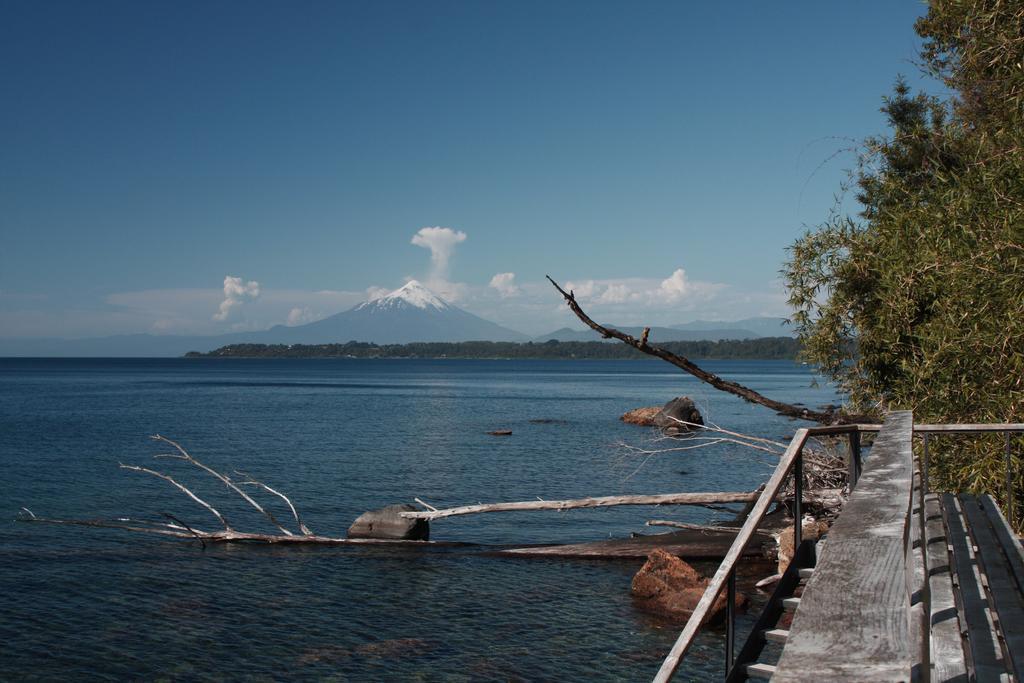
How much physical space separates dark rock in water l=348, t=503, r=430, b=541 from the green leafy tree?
10420mm

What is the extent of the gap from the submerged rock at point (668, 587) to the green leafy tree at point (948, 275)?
472 centimetres

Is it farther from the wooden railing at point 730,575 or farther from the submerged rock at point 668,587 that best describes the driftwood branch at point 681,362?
the wooden railing at point 730,575

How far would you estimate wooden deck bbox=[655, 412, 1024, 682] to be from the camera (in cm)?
181

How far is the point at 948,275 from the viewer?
41.4ft

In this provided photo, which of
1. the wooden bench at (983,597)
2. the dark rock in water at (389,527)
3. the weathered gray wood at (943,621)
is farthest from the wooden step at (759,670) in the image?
the dark rock in water at (389,527)

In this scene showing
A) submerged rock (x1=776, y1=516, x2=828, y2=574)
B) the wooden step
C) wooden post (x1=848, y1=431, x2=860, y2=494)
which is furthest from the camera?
submerged rock (x1=776, y1=516, x2=828, y2=574)

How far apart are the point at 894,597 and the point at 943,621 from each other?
289 centimetres

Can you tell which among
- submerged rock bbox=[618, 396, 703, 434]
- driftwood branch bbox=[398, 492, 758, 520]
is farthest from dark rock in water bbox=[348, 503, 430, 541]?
submerged rock bbox=[618, 396, 703, 434]

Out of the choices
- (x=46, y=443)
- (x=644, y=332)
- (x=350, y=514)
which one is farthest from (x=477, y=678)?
(x=46, y=443)

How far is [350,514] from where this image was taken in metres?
25.8

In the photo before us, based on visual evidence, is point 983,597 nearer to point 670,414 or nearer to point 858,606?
point 858,606

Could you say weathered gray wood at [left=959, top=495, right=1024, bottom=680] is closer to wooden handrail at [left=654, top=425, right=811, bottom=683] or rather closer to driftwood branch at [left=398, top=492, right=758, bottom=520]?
wooden handrail at [left=654, top=425, right=811, bottom=683]

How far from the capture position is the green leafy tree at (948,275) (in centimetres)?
1198

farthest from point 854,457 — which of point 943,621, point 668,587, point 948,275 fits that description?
point 668,587
